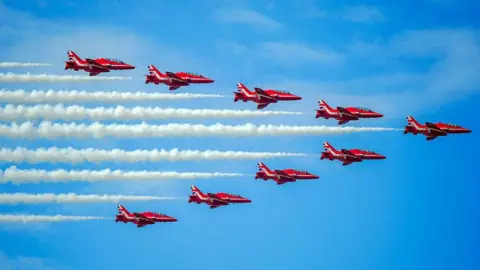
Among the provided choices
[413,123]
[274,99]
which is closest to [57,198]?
[274,99]

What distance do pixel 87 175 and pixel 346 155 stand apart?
3454 centimetres

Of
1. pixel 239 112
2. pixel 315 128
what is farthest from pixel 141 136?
pixel 315 128

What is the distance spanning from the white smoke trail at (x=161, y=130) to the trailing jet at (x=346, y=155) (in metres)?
4.03

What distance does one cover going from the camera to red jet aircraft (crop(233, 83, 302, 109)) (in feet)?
376

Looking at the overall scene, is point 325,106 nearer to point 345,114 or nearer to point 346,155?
point 345,114

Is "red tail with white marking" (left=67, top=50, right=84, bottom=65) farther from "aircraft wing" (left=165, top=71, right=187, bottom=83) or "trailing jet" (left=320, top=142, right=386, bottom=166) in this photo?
"trailing jet" (left=320, top=142, right=386, bottom=166)

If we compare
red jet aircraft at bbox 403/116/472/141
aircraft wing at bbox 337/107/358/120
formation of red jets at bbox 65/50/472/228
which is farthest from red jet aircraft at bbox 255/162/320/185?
red jet aircraft at bbox 403/116/472/141

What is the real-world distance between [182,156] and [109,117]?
34.2 ft

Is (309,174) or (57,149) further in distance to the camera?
(309,174)

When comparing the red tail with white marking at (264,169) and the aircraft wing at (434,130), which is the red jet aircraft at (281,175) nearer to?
the red tail with white marking at (264,169)

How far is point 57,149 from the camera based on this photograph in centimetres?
10775

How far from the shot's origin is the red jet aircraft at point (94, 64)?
373ft

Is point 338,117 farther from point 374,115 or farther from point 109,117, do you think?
point 109,117

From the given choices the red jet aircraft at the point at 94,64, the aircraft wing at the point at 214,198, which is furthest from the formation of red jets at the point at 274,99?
the aircraft wing at the point at 214,198
